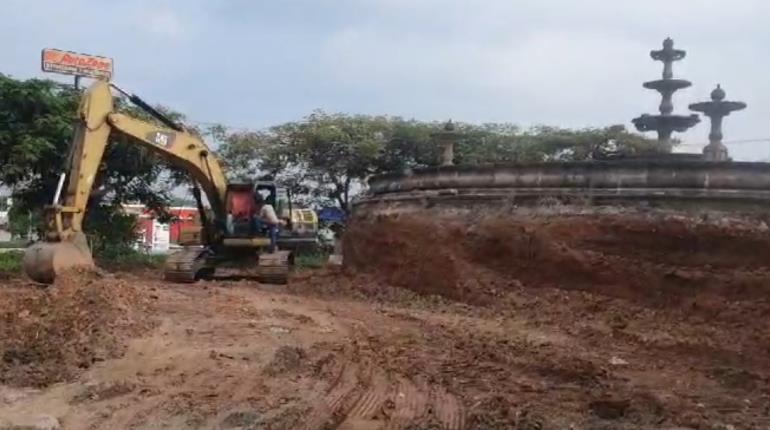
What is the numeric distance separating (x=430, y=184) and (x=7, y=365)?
9515mm

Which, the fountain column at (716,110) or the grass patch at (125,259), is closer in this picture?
the fountain column at (716,110)

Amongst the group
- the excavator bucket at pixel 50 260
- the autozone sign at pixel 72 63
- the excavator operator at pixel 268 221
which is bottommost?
the excavator bucket at pixel 50 260

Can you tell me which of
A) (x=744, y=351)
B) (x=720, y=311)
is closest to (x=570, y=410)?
(x=744, y=351)

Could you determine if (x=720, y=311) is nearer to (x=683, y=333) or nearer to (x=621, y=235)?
(x=683, y=333)

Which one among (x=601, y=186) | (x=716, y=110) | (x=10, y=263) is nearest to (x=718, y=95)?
(x=716, y=110)

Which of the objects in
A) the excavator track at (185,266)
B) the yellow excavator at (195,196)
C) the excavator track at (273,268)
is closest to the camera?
the yellow excavator at (195,196)

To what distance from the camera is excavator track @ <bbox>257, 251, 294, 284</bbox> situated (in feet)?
63.2

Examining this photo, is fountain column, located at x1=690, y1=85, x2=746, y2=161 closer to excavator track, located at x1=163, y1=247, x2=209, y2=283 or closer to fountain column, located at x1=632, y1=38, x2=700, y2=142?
fountain column, located at x1=632, y1=38, x2=700, y2=142

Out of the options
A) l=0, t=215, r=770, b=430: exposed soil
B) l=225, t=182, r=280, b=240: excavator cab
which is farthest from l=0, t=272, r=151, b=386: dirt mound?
l=225, t=182, r=280, b=240: excavator cab

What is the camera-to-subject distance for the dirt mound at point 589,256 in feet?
38.4

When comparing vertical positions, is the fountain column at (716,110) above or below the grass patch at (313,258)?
above

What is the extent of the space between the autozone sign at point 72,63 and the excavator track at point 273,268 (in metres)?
15.7

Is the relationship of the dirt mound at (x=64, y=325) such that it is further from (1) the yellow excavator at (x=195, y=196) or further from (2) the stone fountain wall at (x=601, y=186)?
(2) the stone fountain wall at (x=601, y=186)

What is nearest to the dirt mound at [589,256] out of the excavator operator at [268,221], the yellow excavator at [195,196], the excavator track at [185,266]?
the excavator operator at [268,221]
